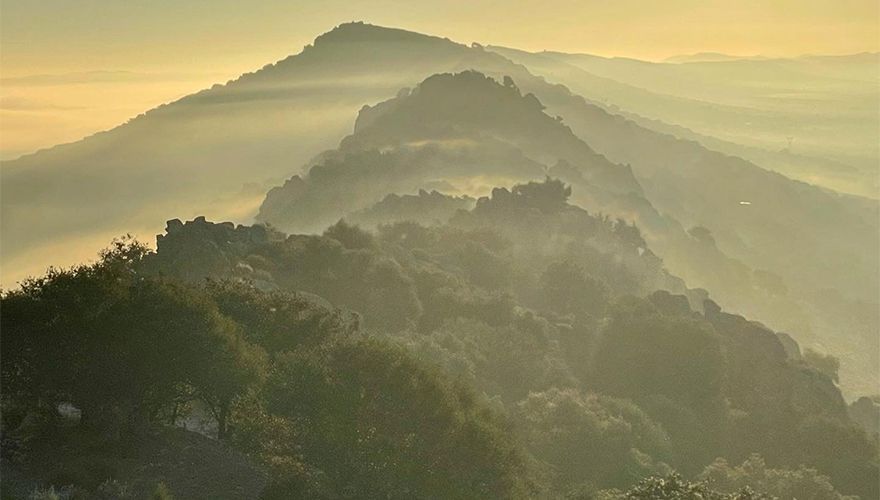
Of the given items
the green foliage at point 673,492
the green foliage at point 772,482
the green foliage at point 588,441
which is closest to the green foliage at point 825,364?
the green foliage at point 588,441

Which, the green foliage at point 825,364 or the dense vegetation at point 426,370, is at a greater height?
the dense vegetation at point 426,370

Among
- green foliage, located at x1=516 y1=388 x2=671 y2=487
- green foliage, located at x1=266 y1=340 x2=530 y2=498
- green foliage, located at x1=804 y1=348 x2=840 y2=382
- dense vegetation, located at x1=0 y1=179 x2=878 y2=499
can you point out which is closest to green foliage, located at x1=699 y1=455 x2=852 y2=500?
dense vegetation, located at x1=0 y1=179 x2=878 y2=499

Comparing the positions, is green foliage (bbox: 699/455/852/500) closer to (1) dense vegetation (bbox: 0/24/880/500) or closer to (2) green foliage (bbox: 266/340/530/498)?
(1) dense vegetation (bbox: 0/24/880/500)

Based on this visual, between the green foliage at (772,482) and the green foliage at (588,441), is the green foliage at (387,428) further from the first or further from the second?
the green foliage at (772,482)


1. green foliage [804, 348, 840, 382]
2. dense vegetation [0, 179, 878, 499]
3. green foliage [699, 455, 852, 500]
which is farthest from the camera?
→ green foliage [804, 348, 840, 382]

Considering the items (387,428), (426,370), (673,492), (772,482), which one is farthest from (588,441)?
(387,428)

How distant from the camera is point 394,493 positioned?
35.5m

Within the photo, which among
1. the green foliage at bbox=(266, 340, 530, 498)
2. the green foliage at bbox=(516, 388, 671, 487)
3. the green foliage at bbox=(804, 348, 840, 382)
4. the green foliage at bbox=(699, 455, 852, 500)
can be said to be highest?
the green foliage at bbox=(266, 340, 530, 498)

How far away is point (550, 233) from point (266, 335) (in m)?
88.4

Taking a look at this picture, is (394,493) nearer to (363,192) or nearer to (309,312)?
(309,312)

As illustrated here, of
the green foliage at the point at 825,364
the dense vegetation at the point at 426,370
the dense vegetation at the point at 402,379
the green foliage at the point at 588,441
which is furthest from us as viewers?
the green foliage at the point at 825,364

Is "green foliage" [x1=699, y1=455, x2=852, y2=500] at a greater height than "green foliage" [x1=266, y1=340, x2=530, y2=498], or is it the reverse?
"green foliage" [x1=266, y1=340, x2=530, y2=498]

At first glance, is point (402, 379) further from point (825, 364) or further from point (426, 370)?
point (825, 364)

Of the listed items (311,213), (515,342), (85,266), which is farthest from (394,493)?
(311,213)
